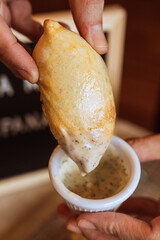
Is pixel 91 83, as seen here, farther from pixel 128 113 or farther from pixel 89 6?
pixel 128 113

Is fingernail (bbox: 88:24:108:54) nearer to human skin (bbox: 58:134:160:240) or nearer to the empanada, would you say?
the empanada

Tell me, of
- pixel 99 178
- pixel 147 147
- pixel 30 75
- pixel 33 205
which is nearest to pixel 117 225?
pixel 99 178

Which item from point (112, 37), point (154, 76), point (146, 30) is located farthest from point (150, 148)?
point (146, 30)

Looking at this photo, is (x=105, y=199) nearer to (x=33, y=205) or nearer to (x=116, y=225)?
(x=116, y=225)

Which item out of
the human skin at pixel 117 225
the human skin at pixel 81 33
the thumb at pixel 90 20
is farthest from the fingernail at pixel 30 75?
the human skin at pixel 117 225

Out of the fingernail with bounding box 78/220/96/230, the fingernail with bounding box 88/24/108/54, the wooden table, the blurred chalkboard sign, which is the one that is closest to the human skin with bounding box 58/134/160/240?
the fingernail with bounding box 78/220/96/230

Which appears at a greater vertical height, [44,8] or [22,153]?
[44,8]
